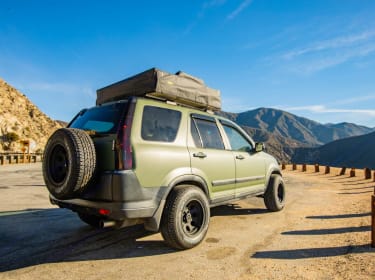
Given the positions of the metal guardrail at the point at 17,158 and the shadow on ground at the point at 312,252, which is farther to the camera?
the metal guardrail at the point at 17,158

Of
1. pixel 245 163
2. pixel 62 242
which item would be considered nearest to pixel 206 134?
pixel 245 163

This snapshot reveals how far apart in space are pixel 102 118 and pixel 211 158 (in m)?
1.66

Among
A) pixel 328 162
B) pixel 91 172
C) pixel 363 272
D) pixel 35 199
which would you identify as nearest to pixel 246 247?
pixel 363 272

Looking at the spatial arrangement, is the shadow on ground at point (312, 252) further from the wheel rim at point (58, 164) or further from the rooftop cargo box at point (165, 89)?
the wheel rim at point (58, 164)

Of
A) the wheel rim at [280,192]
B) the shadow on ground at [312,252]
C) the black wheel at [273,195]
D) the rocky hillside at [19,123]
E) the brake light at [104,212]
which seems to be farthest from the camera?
the rocky hillside at [19,123]

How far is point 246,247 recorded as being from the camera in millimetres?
3627

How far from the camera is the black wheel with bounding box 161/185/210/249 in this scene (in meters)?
3.31

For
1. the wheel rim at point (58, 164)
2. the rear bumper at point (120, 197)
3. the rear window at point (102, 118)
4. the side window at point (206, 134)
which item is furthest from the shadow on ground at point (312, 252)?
the wheel rim at point (58, 164)

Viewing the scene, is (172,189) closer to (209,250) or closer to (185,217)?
(185,217)

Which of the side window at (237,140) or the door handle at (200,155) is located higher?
the side window at (237,140)

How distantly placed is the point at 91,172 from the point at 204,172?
1566 millimetres

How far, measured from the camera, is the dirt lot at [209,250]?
288 centimetres

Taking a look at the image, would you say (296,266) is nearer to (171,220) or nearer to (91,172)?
(171,220)

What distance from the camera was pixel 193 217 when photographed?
371cm
